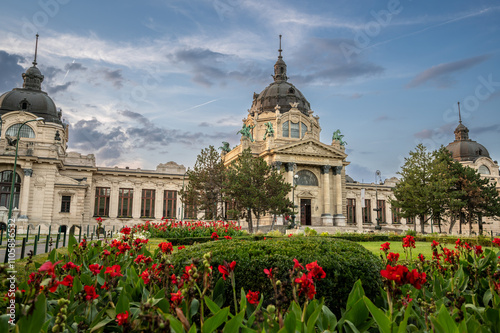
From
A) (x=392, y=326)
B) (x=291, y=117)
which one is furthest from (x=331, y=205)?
(x=392, y=326)

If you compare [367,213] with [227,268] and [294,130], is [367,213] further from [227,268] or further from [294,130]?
[227,268]

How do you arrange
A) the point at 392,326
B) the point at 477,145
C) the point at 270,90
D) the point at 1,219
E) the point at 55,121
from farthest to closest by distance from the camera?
the point at 477,145 < the point at 270,90 < the point at 55,121 < the point at 1,219 < the point at 392,326

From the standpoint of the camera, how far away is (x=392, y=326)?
3553 mm

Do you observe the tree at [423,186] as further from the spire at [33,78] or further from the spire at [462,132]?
the spire at [33,78]

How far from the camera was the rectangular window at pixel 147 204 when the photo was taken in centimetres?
5538

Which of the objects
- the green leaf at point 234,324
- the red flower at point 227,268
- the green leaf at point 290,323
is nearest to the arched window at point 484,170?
the red flower at point 227,268

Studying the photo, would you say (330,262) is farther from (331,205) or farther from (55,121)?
(55,121)

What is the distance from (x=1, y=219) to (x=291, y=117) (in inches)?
1546

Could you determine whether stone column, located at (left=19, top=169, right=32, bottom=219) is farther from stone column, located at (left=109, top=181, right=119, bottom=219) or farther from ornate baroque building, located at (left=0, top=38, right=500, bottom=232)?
stone column, located at (left=109, top=181, right=119, bottom=219)

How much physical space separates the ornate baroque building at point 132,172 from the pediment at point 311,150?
14cm

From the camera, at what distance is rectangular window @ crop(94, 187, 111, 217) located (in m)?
53.1

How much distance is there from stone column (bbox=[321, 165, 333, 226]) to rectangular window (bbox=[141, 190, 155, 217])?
25.4 meters

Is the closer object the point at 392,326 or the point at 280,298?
the point at 280,298

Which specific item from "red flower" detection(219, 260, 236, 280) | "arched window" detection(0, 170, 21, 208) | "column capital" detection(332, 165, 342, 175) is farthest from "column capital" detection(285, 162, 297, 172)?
"red flower" detection(219, 260, 236, 280)
